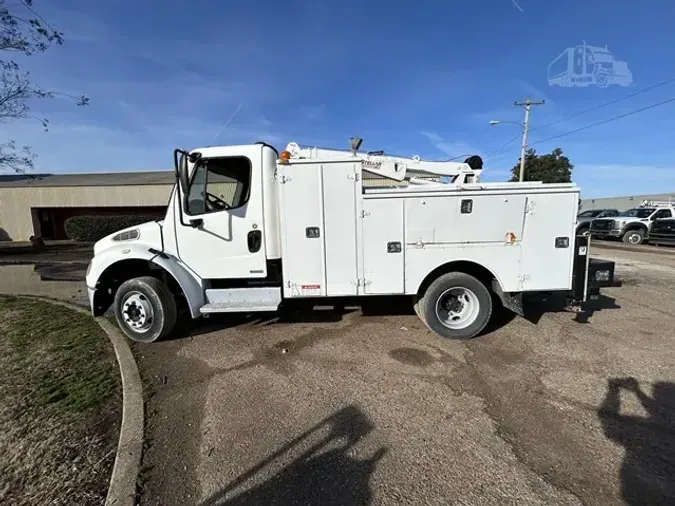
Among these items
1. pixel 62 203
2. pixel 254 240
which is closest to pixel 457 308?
pixel 254 240

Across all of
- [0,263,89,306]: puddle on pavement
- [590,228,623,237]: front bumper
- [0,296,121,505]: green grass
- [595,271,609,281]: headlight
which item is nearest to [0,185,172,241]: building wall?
[0,263,89,306]: puddle on pavement

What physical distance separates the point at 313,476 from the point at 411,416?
1113mm

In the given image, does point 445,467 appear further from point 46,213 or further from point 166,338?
point 46,213

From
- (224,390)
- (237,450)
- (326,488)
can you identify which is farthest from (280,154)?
(326,488)

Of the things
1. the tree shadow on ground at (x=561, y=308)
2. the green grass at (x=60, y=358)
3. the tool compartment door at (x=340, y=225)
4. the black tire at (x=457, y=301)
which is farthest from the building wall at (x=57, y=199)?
the tree shadow on ground at (x=561, y=308)

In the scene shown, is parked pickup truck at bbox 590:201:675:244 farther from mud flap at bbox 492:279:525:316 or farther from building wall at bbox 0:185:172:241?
building wall at bbox 0:185:172:241

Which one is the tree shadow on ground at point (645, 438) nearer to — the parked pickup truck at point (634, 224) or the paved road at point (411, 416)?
the paved road at point (411, 416)

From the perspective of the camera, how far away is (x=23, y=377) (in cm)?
387

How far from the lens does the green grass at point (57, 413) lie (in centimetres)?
233

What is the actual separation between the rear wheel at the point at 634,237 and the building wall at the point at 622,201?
22592 millimetres

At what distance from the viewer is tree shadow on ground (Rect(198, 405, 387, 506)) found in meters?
2.19

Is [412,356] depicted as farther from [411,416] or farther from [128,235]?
[128,235]

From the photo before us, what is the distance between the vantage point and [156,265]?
16.3ft

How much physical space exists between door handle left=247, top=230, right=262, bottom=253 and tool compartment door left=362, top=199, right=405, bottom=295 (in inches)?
60.1
